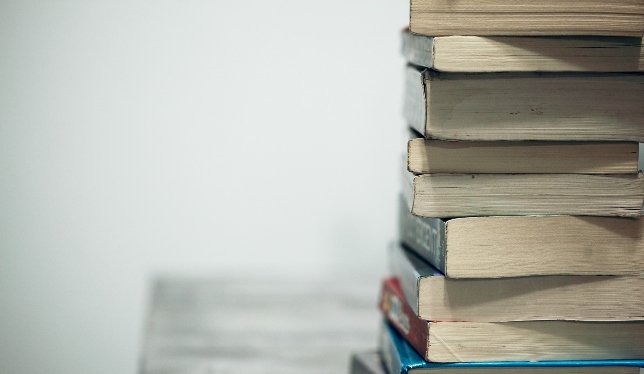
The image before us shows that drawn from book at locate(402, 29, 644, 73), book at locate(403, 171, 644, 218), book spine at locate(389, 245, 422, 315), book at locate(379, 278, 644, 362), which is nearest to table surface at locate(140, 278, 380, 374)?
book spine at locate(389, 245, 422, 315)

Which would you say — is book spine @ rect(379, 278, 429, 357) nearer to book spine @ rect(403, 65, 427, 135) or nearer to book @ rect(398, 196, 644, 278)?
book @ rect(398, 196, 644, 278)

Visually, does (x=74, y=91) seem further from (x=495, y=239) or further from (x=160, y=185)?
(x=495, y=239)

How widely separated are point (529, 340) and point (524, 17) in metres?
0.36

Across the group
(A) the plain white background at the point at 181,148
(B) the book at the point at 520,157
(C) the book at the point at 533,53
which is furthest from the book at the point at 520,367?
(A) the plain white background at the point at 181,148

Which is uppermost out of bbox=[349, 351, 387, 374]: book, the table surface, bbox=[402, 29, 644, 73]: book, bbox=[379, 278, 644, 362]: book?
bbox=[402, 29, 644, 73]: book

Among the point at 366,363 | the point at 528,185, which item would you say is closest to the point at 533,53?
the point at 528,185

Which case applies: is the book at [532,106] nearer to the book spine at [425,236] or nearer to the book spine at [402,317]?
the book spine at [425,236]

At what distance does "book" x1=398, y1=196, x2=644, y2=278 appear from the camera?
798 mm

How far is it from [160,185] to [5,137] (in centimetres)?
44

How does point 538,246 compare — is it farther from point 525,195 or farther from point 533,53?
point 533,53

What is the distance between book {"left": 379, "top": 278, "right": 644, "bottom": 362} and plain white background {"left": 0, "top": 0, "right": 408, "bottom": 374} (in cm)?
107

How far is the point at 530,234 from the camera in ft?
2.65

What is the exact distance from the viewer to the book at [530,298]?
82cm

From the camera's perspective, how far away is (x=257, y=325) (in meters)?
1.27
